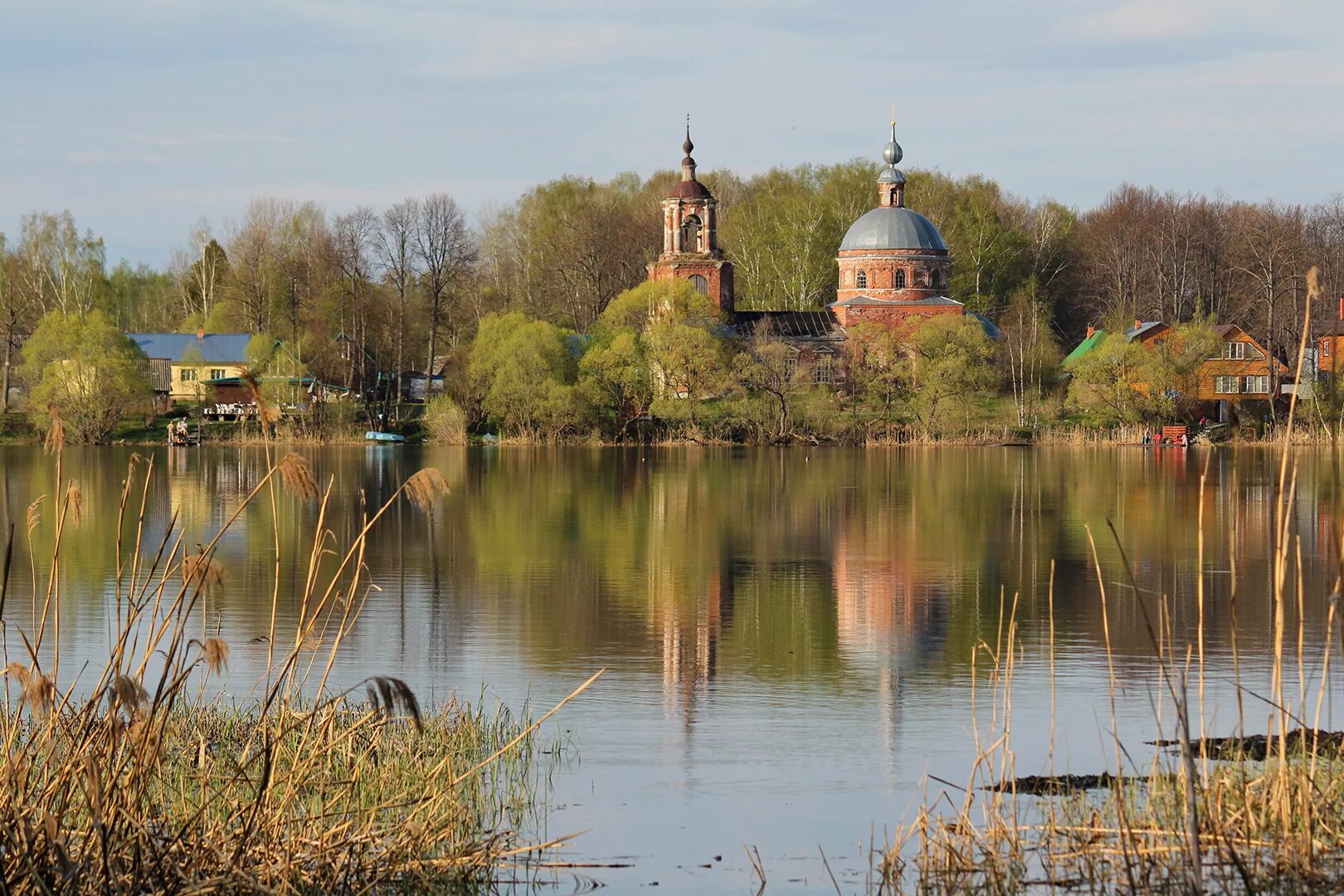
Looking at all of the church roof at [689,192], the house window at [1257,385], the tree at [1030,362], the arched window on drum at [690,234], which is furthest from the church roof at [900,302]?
the house window at [1257,385]

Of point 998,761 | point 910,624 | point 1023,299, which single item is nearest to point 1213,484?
point 910,624

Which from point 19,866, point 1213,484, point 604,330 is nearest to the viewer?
point 19,866

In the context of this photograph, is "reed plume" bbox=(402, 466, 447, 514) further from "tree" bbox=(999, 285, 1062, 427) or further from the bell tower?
the bell tower

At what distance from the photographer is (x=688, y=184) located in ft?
253

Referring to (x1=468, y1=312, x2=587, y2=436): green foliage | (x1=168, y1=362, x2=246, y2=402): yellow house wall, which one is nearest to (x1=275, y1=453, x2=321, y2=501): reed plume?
(x1=468, y1=312, x2=587, y2=436): green foliage

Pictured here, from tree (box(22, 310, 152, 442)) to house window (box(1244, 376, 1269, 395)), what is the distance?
43167 millimetres

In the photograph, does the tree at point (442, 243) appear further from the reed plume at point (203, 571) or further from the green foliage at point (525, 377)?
the reed plume at point (203, 571)

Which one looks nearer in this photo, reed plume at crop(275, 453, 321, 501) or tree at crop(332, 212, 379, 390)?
reed plume at crop(275, 453, 321, 501)

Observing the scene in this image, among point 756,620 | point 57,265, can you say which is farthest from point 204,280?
point 756,620

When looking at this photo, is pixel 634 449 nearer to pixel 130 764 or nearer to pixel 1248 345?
pixel 1248 345

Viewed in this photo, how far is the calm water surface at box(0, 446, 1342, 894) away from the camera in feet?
34.8

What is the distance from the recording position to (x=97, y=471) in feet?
151

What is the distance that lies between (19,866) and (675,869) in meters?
3.59

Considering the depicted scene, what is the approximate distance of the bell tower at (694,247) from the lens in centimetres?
7531
